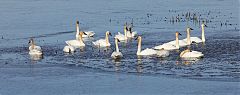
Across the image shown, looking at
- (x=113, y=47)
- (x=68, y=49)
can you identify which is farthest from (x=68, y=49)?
(x=113, y=47)

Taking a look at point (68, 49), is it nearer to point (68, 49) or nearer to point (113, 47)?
point (68, 49)

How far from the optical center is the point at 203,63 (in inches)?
840

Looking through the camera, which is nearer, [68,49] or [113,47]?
[68,49]

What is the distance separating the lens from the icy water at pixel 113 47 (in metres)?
18.7

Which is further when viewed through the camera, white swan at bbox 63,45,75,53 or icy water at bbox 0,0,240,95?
white swan at bbox 63,45,75,53

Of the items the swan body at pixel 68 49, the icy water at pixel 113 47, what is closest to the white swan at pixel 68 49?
the swan body at pixel 68 49

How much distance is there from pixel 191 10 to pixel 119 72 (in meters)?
20.1

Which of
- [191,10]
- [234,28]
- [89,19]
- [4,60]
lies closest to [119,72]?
[4,60]

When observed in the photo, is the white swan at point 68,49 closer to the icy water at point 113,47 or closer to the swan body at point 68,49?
the swan body at point 68,49

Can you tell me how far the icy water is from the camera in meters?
18.7

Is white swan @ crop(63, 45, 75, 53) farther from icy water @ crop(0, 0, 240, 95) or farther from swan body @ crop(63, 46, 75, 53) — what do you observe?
icy water @ crop(0, 0, 240, 95)

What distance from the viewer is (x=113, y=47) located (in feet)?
85.9

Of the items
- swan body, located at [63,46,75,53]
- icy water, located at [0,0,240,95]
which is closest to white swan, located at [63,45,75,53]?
swan body, located at [63,46,75,53]

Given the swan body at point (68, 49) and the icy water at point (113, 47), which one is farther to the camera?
the swan body at point (68, 49)
